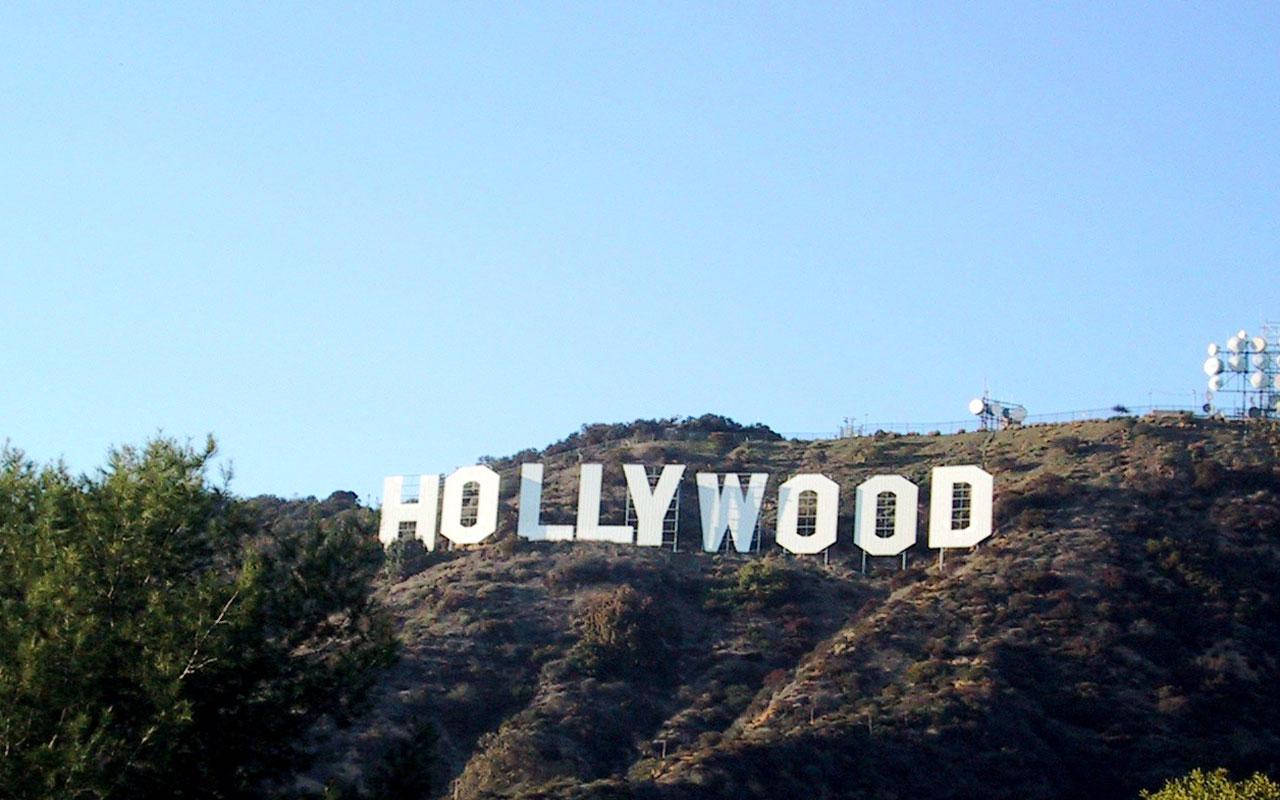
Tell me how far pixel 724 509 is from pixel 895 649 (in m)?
12.3

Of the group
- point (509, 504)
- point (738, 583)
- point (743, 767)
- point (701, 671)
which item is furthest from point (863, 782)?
point (509, 504)

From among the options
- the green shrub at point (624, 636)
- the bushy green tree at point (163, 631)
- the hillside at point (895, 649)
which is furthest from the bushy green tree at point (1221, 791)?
the green shrub at point (624, 636)

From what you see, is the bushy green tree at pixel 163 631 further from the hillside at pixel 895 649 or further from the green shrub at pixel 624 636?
the green shrub at pixel 624 636

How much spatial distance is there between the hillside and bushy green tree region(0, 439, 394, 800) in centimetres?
2637

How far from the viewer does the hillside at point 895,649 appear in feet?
205

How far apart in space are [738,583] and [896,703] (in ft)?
44.2

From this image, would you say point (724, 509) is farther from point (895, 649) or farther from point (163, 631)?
point (163, 631)

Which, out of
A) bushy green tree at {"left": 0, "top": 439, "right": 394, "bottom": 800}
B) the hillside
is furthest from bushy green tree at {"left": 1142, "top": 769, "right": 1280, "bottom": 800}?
the hillside

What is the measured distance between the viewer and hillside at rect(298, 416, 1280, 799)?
2462 inches

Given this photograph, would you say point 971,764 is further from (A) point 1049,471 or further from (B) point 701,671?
(A) point 1049,471

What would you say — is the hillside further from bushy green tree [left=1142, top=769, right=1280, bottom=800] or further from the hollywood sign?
bushy green tree [left=1142, top=769, right=1280, bottom=800]

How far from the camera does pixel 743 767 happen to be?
60062 mm

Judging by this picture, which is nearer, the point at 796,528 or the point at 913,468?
the point at 796,528

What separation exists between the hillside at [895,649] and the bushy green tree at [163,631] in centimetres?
2637
